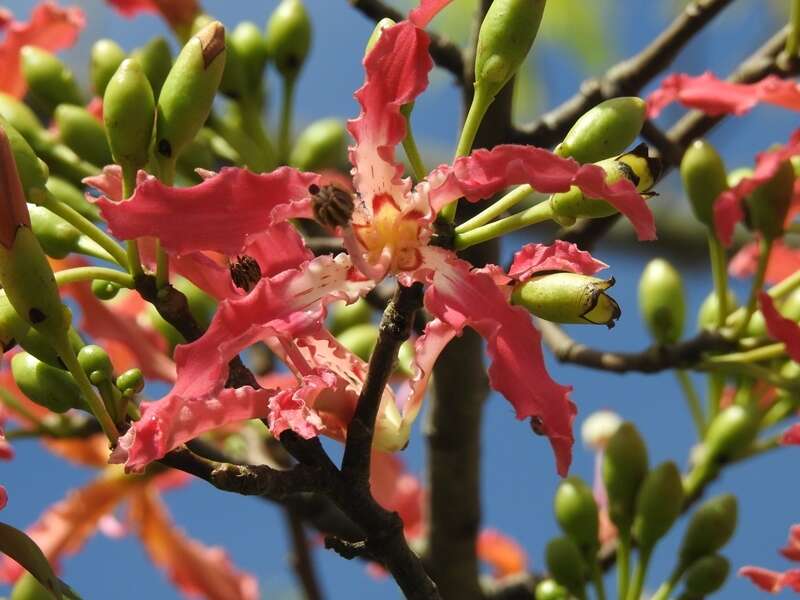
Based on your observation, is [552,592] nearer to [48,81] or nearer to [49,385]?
[49,385]

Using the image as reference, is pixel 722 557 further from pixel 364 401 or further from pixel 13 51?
pixel 13 51

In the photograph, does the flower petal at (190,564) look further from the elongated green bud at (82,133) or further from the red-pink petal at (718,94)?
the red-pink petal at (718,94)

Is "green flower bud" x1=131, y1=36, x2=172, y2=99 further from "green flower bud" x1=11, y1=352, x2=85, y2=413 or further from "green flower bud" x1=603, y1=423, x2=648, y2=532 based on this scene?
"green flower bud" x1=603, y1=423, x2=648, y2=532

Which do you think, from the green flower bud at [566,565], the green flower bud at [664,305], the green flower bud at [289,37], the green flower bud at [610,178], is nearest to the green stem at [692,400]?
the green flower bud at [664,305]

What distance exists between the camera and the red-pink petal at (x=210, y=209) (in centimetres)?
83

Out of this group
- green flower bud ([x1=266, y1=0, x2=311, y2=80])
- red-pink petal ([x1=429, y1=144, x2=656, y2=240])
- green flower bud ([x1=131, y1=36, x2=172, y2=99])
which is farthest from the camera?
green flower bud ([x1=266, y1=0, x2=311, y2=80])

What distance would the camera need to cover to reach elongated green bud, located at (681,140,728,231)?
4.47 feet

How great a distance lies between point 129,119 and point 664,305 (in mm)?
760

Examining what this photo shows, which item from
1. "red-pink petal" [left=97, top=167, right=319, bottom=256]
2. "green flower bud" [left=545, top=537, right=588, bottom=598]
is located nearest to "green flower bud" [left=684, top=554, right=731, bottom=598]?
"green flower bud" [left=545, top=537, right=588, bottom=598]

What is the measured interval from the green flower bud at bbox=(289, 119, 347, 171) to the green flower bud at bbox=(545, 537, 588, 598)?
63cm

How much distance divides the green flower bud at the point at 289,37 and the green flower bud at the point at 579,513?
2.21 ft

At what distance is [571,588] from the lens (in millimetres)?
1358

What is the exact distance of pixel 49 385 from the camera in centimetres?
102

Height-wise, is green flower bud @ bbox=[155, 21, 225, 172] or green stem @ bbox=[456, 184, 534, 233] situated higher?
green flower bud @ bbox=[155, 21, 225, 172]
